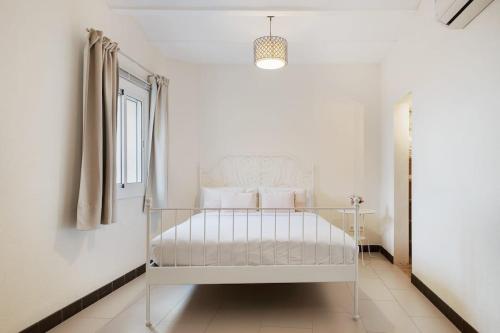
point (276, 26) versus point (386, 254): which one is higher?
point (276, 26)

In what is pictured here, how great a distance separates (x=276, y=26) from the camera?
12.0 ft

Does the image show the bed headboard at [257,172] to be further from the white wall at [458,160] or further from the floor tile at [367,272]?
the white wall at [458,160]

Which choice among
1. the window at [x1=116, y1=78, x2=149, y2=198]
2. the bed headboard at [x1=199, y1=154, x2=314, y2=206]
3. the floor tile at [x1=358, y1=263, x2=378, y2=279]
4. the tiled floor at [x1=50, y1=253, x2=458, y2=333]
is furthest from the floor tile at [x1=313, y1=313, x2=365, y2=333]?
A: the bed headboard at [x1=199, y1=154, x2=314, y2=206]

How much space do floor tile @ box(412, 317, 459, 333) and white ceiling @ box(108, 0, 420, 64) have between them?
2.57 meters

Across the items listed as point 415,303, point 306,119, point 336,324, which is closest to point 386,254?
point 415,303

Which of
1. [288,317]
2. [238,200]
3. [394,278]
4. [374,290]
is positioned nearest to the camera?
[288,317]

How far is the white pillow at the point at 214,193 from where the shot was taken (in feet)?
14.1

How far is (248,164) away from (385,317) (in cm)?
264

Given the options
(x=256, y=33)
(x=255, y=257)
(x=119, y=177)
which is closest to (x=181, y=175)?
(x=119, y=177)

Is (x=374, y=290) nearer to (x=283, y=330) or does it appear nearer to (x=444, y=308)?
(x=444, y=308)

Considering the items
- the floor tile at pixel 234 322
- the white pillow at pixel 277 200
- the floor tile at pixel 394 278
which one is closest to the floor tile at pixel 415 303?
the floor tile at pixel 394 278

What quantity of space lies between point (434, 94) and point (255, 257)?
199 cm

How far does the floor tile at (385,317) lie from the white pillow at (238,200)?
5.45 ft

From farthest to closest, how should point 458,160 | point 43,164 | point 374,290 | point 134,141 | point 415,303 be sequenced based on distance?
point 134,141 → point 374,290 → point 415,303 → point 458,160 → point 43,164
